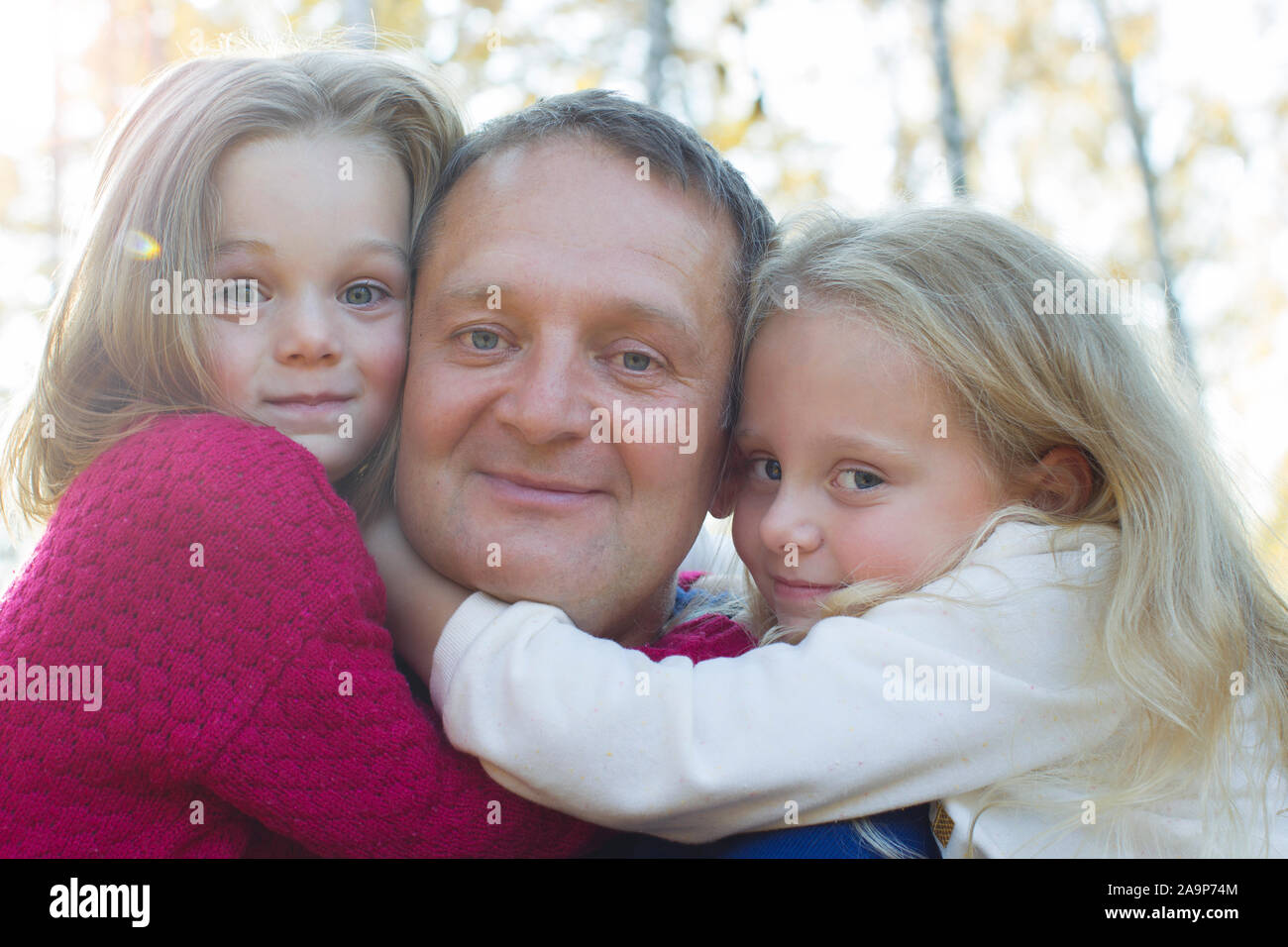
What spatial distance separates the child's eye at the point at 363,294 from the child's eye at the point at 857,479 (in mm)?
1118

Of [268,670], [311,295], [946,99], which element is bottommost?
[268,670]

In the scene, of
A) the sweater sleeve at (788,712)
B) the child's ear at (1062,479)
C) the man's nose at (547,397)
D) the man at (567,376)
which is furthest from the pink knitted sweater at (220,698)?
the child's ear at (1062,479)

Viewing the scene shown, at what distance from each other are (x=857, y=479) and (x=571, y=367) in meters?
0.65

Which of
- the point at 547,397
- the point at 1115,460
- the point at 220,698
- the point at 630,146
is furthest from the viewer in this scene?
the point at 630,146

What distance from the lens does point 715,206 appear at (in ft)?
8.00

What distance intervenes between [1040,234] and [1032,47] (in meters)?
14.1

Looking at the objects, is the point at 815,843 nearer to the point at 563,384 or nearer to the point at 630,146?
the point at 563,384

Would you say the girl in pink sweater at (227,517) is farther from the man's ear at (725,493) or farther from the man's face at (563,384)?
the man's ear at (725,493)

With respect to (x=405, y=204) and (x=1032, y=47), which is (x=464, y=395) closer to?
(x=405, y=204)

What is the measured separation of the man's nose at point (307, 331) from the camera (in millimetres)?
2195

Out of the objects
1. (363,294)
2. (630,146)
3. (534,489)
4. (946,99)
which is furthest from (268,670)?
(946,99)

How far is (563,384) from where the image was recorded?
212 centimetres
